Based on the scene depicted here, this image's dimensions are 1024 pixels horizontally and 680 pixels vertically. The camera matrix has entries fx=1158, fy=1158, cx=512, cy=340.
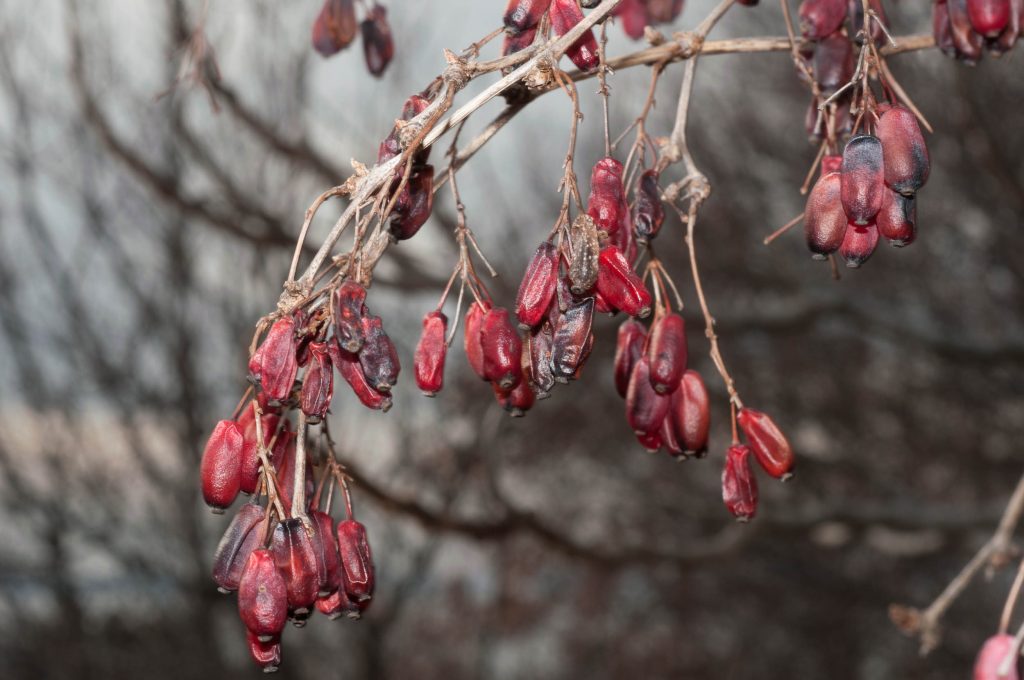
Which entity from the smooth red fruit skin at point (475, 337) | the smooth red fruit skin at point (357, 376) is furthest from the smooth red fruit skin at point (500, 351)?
the smooth red fruit skin at point (357, 376)

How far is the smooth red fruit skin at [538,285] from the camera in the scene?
114 centimetres

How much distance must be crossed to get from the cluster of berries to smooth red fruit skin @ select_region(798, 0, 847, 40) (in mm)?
754

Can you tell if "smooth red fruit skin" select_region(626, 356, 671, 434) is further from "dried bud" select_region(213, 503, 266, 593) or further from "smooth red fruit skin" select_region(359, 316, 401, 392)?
"dried bud" select_region(213, 503, 266, 593)

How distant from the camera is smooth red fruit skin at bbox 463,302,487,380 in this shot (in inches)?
47.8

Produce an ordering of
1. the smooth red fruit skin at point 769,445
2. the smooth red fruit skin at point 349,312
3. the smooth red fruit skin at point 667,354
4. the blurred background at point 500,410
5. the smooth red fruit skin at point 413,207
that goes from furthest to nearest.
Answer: the blurred background at point 500,410, the smooth red fruit skin at point 769,445, the smooth red fruit skin at point 667,354, the smooth red fruit skin at point 413,207, the smooth red fruit skin at point 349,312

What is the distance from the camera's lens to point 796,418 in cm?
977

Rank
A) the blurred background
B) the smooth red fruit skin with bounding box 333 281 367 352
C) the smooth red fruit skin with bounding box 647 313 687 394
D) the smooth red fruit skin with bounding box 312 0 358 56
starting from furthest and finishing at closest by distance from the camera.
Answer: the blurred background < the smooth red fruit skin with bounding box 312 0 358 56 < the smooth red fruit skin with bounding box 647 313 687 394 < the smooth red fruit skin with bounding box 333 281 367 352

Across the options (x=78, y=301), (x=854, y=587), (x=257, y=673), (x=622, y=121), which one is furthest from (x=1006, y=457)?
(x=78, y=301)

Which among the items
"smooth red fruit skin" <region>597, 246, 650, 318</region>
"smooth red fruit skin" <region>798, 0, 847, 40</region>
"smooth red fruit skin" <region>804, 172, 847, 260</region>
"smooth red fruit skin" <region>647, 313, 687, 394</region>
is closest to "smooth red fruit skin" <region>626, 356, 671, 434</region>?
"smooth red fruit skin" <region>647, 313, 687, 394</region>

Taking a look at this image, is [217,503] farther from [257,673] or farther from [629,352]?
[257,673]

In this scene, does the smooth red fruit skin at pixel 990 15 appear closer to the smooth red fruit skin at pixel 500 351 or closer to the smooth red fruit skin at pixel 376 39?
the smooth red fruit skin at pixel 500 351

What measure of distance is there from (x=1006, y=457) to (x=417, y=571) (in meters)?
5.00

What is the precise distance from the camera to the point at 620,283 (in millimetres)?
1172

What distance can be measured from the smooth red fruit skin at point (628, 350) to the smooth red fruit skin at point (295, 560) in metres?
0.42
